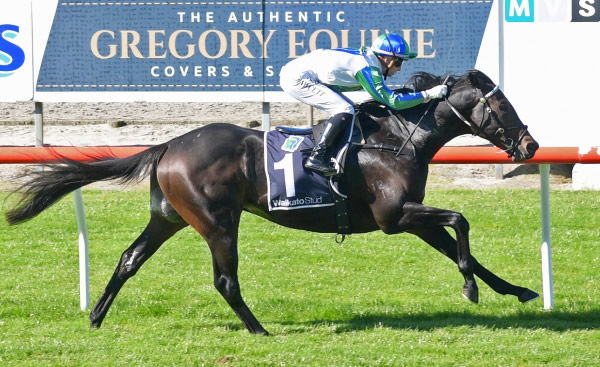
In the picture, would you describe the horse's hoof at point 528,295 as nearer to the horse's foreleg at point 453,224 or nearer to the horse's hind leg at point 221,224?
the horse's foreleg at point 453,224

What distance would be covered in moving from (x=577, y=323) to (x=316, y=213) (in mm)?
1875

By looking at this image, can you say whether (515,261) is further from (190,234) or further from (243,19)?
(243,19)

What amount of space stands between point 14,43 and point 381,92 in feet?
18.9

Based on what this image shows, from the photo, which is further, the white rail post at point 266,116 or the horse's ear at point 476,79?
the white rail post at point 266,116

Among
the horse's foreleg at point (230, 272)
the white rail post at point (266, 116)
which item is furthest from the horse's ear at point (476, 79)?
the white rail post at point (266, 116)

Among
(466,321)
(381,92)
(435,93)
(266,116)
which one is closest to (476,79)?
(435,93)

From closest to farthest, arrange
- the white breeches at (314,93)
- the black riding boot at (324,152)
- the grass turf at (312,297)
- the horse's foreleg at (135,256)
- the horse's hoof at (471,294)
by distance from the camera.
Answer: the grass turf at (312,297) → the horse's hoof at (471,294) → the black riding boot at (324,152) → the white breeches at (314,93) → the horse's foreleg at (135,256)

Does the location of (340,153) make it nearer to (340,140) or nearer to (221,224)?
(340,140)

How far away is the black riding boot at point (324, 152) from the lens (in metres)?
7.01

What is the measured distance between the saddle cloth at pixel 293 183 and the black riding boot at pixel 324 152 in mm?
74

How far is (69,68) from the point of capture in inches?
464

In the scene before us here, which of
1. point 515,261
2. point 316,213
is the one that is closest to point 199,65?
point 515,261

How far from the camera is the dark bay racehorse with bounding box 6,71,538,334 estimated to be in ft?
23.2

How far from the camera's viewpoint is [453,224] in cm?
694
